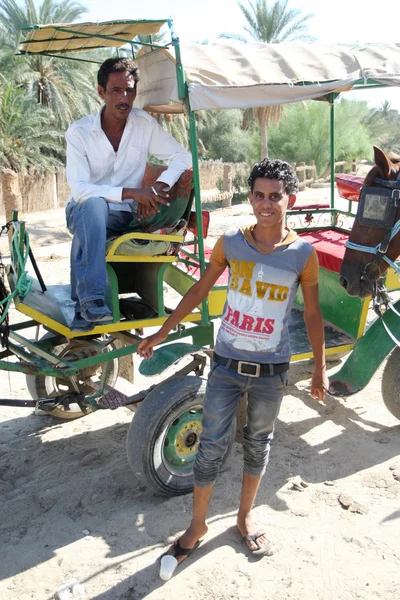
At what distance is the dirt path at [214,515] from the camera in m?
3.06

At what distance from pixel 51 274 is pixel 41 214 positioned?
37.1 ft

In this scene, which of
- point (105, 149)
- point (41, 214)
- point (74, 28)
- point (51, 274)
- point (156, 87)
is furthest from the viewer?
point (41, 214)

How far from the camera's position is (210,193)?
25562mm

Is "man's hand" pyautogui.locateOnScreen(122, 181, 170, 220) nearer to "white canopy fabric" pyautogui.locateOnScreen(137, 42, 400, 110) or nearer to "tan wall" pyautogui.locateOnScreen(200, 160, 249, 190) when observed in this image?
"white canopy fabric" pyautogui.locateOnScreen(137, 42, 400, 110)

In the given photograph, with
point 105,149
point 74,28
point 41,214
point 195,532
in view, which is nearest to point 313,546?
point 195,532

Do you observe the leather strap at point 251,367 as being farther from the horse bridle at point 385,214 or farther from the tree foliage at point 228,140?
the tree foliage at point 228,140

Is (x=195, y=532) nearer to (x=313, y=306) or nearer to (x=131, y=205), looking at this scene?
(x=313, y=306)

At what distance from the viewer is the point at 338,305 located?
490 centimetres

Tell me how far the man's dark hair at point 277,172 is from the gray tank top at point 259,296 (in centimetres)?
26

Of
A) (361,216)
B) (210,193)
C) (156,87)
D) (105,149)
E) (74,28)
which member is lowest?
(210,193)

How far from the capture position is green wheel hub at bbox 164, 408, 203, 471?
380cm

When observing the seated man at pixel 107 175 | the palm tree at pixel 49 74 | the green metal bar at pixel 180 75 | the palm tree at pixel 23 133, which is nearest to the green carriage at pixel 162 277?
the green metal bar at pixel 180 75

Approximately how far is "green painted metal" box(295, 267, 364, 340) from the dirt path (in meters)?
0.74

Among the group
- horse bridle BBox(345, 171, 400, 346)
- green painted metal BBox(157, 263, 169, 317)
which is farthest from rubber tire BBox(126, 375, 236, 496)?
horse bridle BBox(345, 171, 400, 346)
